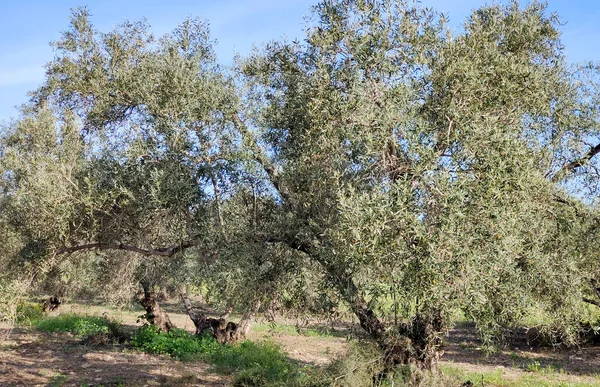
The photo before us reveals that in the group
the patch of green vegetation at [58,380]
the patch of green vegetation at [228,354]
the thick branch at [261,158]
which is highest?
the thick branch at [261,158]

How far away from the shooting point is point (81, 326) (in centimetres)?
2506

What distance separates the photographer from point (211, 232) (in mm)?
11070

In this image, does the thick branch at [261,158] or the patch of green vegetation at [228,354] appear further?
the patch of green vegetation at [228,354]

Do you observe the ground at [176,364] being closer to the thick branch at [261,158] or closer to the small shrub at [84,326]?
the small shrub at [84,326]

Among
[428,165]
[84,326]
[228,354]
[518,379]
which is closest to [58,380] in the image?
[228,354]

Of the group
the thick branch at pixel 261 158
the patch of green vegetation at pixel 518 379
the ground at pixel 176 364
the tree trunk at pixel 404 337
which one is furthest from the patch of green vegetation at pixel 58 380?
the patch of green vegetation at pixel 518 379

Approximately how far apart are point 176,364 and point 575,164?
521 inches

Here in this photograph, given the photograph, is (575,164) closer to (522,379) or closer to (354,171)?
(354,171)

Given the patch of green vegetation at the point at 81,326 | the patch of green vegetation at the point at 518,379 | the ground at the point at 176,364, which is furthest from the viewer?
the patch of green vegetation at the point at 81,326

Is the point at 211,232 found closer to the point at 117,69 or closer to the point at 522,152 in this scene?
the point at 117,69

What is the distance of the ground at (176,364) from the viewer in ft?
52.1

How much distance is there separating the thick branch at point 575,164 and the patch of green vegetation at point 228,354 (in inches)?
303

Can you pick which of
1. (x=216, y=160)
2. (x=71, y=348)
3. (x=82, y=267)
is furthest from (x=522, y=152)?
(x=82, y=267)

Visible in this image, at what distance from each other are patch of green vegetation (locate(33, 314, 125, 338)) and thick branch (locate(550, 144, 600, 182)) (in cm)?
1785
